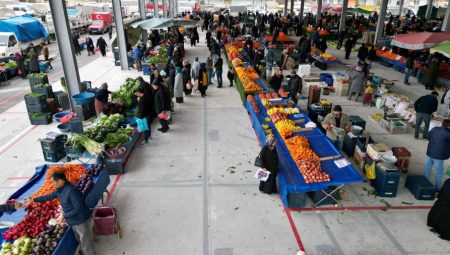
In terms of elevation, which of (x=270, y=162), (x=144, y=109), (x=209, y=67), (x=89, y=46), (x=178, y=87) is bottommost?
(x=270, y=162)

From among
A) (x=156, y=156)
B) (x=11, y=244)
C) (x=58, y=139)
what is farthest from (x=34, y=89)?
(x=11, y=244)

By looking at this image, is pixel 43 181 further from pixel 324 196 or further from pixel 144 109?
pixel 324 196

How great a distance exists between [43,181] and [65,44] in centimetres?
569

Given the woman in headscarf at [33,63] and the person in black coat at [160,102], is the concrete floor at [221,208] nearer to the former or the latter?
the person in black coat at [160,102]

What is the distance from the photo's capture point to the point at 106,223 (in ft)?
21.4

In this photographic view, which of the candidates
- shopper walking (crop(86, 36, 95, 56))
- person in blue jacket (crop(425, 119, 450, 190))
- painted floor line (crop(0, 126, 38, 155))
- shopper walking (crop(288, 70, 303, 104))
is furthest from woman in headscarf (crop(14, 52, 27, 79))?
person in blue jacket (crop(425, 119, 450, 190))

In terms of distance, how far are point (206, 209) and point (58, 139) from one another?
510 cm

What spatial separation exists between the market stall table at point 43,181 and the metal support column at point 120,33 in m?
13.4

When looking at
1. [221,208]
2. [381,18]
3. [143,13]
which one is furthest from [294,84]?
[143,13]

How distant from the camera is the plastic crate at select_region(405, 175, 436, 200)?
7703 mm

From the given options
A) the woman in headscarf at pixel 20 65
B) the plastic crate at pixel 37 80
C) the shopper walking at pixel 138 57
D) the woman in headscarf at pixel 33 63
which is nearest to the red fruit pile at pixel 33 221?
the plastic crate at pixel 37 80

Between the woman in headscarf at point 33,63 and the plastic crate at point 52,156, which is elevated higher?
the woman in headscarf at point 33,63

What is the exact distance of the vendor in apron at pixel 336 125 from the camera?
368 inches

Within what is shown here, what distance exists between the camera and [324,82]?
16.0 metres
